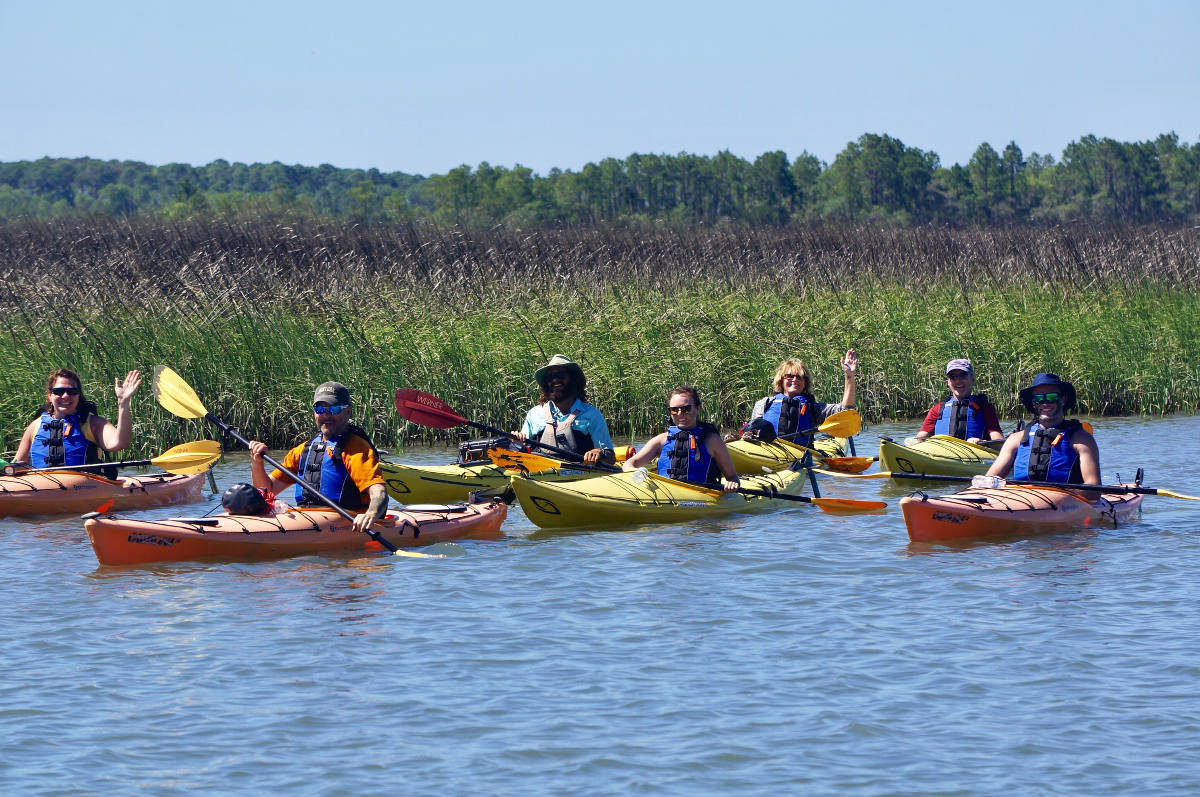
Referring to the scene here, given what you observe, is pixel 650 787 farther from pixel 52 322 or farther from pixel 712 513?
pixel 52 322

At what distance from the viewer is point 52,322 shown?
44.4 feet

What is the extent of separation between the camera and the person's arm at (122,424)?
956 cm

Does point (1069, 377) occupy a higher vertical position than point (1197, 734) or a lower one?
higher

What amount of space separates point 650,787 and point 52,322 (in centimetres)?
1054

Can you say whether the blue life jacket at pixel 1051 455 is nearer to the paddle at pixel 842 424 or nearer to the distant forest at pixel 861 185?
the paddle at pixel 842 424

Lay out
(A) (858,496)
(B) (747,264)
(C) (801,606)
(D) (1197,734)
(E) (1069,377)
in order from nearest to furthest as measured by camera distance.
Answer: (D) (1197,734) < (C) (801,606) < (A) (858,496) < (E) (1069,377) < (B) (747,264)

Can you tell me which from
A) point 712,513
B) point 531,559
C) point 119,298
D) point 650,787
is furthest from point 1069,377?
point 650,787

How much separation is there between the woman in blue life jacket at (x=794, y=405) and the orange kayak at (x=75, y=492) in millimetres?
4900

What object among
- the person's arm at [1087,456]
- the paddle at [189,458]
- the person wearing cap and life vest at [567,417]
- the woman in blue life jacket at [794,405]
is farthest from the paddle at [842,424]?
the paddle at [189,458]

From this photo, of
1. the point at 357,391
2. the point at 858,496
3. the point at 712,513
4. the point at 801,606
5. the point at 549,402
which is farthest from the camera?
the point at 357,391

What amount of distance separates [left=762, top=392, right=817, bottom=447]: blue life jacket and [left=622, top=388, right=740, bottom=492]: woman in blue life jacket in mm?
2336

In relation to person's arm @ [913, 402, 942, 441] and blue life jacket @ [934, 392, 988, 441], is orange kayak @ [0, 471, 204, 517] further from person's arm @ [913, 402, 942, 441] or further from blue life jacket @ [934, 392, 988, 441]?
blue life jacket @ [934, 392, 988, 441]

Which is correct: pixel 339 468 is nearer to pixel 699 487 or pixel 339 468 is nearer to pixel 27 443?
pixel 699 487

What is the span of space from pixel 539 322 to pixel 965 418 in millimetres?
4926
